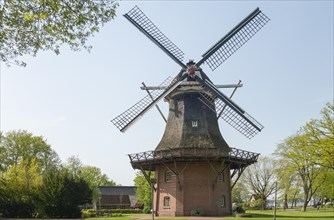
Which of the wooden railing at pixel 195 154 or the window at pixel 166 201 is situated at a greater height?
the wooden railing at pixel 195 154

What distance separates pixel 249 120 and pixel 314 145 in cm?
508

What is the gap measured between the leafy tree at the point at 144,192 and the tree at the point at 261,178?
19796mm

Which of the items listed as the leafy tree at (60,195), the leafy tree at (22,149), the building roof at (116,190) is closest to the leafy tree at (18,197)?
the leafy tree at (60,195)

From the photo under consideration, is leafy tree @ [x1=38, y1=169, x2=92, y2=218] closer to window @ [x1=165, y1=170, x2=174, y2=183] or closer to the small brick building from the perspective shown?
window @ [x1=165, y1=170, x2=174, y2=183]

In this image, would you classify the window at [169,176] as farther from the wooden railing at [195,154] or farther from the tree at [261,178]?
the tree at [261,178]

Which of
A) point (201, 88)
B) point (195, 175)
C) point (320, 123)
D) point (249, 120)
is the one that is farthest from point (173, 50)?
point (320, 123)

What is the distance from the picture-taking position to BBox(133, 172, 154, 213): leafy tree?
133 ft

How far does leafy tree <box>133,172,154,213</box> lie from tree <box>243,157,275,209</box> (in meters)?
19.8

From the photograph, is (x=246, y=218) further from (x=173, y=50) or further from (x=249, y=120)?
(x=173, y=50)

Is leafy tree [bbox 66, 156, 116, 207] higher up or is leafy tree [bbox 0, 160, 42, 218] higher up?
leafy tree [bbox 66, 156, 116, 207]

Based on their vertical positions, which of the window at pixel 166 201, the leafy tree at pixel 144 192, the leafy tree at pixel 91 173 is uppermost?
the leafy tree at pixel 91 173

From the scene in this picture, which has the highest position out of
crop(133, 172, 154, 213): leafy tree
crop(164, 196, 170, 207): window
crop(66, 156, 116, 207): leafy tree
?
crop(66, 156, 116, 207): leafy tree

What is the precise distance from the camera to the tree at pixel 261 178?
192ft

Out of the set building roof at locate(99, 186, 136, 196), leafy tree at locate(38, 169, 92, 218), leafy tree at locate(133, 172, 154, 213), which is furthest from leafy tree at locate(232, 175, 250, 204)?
leafy tree at locate(38, 169, 92, 218)
